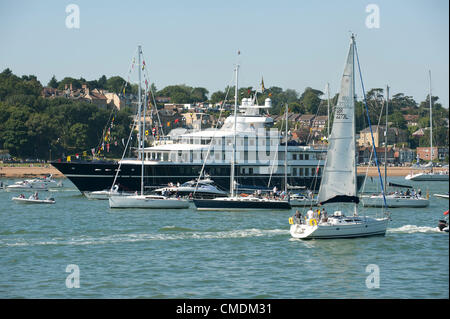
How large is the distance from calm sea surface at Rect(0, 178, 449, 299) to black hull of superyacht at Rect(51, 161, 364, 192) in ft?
62.9

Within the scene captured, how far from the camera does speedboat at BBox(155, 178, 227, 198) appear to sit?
64.0m

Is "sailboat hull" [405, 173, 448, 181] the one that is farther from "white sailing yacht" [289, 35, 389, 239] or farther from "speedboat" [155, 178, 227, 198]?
"white sailing yacht" [289, 35, 389, 239]

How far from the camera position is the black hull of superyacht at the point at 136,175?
7050 cm

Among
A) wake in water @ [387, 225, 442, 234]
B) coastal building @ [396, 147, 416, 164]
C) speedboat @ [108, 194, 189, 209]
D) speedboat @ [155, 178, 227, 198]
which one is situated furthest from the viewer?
coastal building @ [396, 147, 416, 164]

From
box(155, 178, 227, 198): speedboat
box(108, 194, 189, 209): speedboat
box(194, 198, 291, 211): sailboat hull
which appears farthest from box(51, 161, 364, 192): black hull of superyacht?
box(194, 198, 291, 211): sailboat hull

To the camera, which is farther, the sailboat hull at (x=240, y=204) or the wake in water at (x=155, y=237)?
the sailboat hull at (x=240, y=204)

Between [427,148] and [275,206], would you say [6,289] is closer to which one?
[275,206]

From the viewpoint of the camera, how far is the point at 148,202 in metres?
57.5

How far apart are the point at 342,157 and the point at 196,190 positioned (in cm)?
2559

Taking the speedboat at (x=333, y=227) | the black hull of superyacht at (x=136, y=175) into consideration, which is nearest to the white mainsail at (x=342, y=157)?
the speedboat at (x=333, y=227)

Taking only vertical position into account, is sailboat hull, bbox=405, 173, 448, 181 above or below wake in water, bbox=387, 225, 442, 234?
above

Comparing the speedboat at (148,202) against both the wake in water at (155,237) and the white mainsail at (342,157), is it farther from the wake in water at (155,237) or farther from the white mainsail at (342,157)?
the white mainsail at (342,157)

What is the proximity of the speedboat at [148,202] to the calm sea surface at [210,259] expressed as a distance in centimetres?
623
